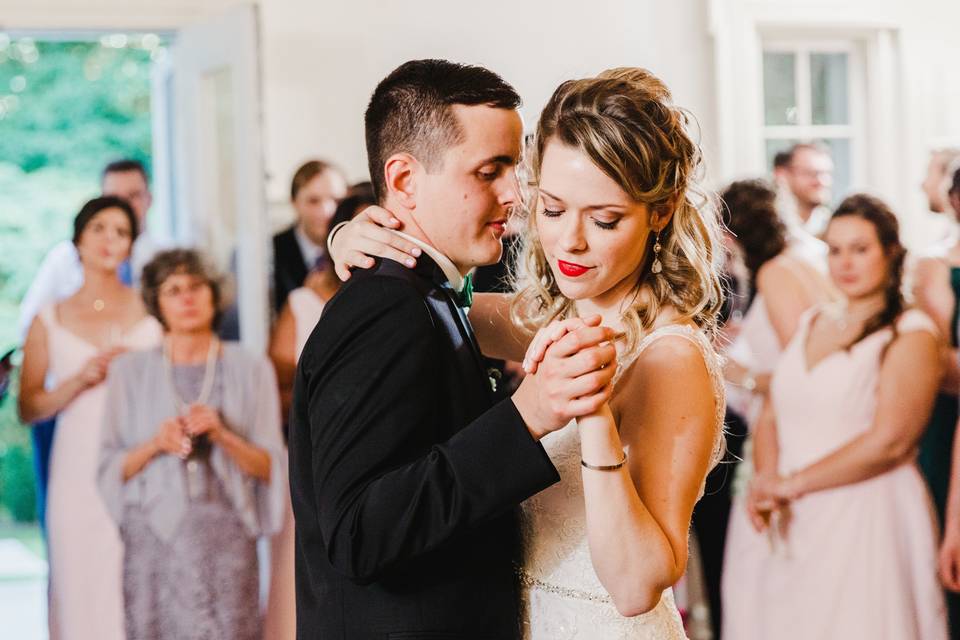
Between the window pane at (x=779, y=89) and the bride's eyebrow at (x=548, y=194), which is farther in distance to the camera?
the window pane at (x=779, y=89)

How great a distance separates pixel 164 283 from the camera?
416cm

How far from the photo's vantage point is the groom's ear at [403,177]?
1728 millimetres

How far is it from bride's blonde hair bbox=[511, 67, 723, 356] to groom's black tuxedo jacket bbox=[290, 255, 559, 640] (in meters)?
0.26

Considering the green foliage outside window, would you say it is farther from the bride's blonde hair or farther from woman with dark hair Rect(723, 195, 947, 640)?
the bride's blonde hair

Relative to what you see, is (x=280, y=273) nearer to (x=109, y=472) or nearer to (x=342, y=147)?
(x=342, y=147)

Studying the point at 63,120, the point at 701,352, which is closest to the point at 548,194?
the point at 701,352

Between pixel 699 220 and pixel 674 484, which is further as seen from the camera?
pixel 699 220

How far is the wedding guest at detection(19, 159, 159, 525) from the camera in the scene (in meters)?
4.59

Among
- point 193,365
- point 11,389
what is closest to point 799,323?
point 193,365

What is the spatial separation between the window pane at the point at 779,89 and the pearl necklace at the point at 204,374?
3441mm

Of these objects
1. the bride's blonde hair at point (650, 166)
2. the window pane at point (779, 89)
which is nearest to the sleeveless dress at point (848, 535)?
the bride's blonde hair at point (650, 166)

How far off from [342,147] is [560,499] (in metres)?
4.34

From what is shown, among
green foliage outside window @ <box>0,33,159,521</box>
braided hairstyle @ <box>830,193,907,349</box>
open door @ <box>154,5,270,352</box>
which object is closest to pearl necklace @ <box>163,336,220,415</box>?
open door @ <box>154,5,270,352</box>

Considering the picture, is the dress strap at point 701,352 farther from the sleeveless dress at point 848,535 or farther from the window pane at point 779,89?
the window pane at point 779,89
